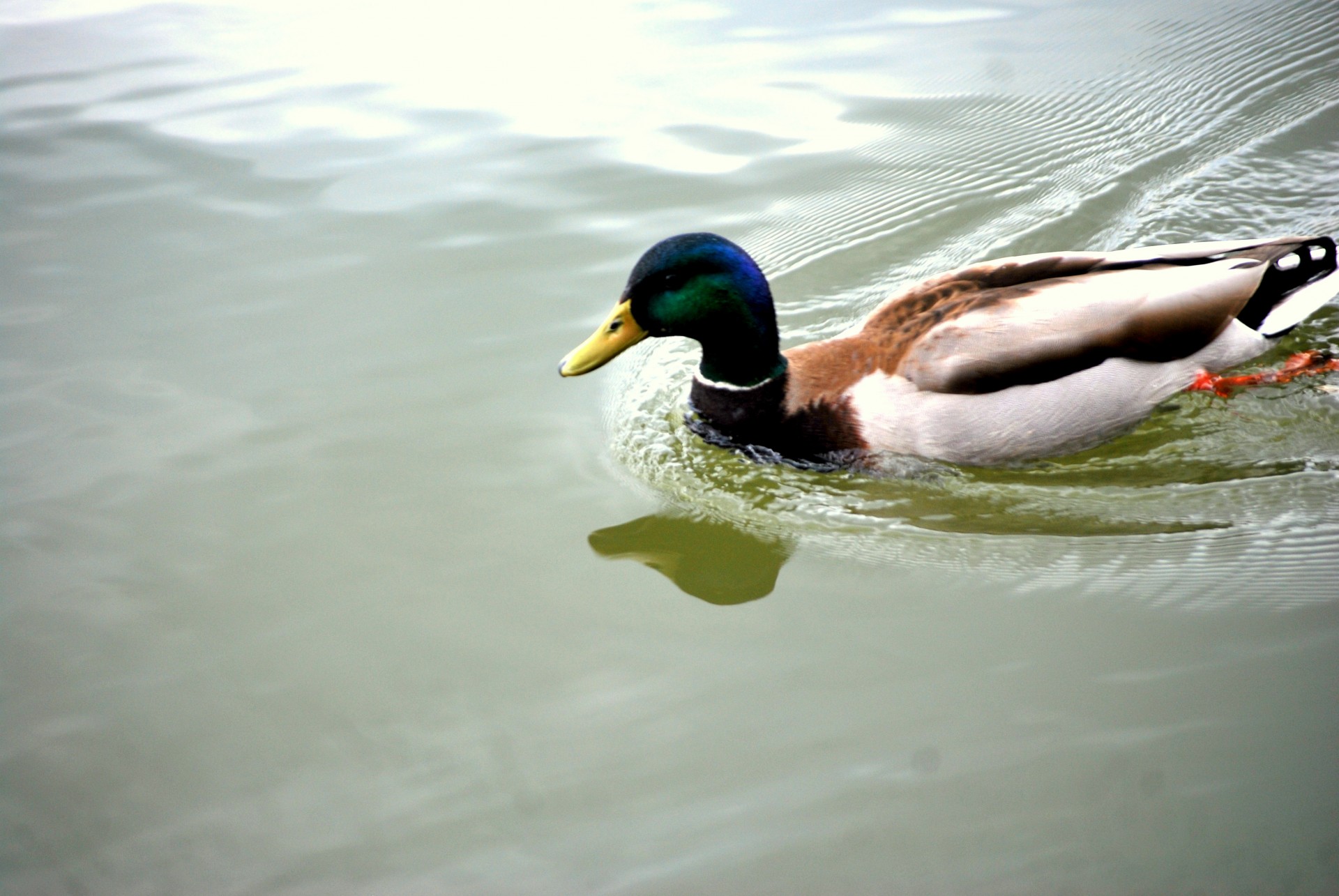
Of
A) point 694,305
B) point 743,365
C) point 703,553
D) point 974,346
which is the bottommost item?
point 703,553

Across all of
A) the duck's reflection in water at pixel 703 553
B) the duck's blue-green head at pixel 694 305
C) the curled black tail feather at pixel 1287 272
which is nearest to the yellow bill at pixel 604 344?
the duck's blue-green head at pixel 694 305

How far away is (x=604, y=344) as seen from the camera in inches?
170

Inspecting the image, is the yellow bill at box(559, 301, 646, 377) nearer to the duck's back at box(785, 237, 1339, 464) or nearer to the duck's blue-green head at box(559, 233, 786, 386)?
the duck's blue-green head at box(559, 233, 786, 386)

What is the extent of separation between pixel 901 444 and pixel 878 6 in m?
5.47

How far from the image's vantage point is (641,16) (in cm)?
844

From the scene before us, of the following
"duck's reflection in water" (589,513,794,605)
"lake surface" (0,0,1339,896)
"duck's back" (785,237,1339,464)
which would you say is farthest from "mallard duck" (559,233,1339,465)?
"duck's reflection in water" (589,513,794,605)

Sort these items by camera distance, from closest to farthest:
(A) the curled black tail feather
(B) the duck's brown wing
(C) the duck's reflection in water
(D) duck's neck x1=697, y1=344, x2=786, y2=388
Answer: (C) the duck's reflection in water → (B) the duck's brown wing → (D) duck's neck x1=697, y1=344, x2=786, y2=388 → (A) the curled black tail feather

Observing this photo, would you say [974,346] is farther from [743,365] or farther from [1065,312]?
[743,365]

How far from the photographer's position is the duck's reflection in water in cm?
382

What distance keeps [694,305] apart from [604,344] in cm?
36

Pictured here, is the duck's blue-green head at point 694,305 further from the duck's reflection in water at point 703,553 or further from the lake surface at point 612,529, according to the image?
the duck's reflection in water at point 703,553

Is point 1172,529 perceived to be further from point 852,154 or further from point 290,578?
point 852,154

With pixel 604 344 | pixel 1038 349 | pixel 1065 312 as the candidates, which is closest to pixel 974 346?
pixel 1038 349

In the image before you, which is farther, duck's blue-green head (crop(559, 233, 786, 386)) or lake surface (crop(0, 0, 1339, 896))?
duck's blue-green head (crop(559, 233, 786, 386))
